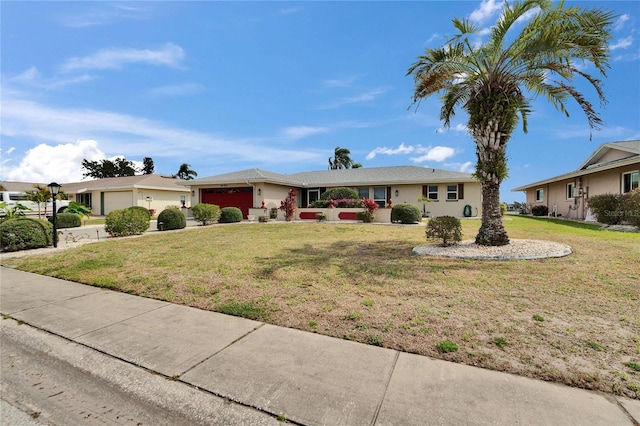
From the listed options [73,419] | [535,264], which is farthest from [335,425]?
[535,264]

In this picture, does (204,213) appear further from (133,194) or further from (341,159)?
(341,159)

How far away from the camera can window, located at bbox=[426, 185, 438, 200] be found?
72.4ft

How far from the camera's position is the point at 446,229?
8.68 metres

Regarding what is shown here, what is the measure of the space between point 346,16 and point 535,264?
32.8 feet

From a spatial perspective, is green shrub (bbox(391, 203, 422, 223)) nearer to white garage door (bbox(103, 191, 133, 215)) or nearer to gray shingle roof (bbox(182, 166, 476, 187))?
gray shingle roof (bbox(182, 166, 476, 187))

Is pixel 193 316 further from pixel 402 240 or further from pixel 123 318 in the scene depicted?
pixel 402 240

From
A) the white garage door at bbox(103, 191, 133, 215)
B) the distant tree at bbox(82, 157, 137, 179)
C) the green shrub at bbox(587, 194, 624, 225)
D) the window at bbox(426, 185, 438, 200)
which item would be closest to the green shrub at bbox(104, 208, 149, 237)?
the white garage door at bbox(103, 191, 133, 215)

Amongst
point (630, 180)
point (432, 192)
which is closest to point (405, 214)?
point (432, 192)

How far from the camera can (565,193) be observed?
22750mm

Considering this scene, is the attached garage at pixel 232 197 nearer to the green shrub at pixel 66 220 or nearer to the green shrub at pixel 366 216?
the green shrub at pixel 66 220

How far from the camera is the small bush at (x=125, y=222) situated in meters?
12.8

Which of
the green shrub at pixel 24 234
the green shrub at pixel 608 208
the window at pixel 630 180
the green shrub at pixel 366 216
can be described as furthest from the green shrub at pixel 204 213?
the window at pixel 630 180

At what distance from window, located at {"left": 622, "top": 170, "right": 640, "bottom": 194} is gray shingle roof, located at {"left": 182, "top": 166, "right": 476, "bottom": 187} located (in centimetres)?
729

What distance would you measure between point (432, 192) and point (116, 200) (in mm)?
29869
